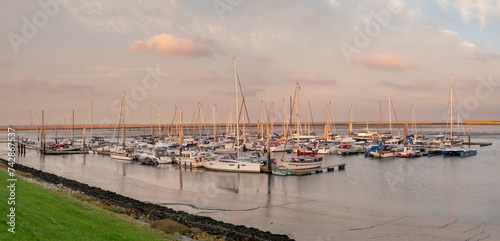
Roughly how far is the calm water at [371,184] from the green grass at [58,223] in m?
15.1

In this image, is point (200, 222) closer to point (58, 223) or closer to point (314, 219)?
point (314, 219)

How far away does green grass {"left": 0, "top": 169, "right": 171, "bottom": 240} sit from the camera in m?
14.4

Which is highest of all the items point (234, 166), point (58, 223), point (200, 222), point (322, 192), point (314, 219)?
point (58, 223)

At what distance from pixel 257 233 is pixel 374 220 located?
33.8 ft

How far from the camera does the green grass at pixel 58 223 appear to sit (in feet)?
47.1

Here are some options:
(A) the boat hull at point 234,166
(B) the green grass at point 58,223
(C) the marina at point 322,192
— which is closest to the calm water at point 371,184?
(C) the marina at point 322,192

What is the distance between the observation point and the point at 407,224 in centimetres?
2839

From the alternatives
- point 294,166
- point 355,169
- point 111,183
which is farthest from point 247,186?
point 355,169

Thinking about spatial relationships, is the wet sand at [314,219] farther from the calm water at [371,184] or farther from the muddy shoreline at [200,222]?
the muddy shoreline at [200,222]

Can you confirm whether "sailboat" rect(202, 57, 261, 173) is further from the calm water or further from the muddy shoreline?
the muddy shoreline

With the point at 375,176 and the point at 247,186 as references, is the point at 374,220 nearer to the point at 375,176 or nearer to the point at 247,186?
the point at 247,186

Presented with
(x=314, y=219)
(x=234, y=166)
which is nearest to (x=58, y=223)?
(x=314, y=219)

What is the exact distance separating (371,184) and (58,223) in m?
38.5

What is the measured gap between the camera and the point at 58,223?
16.8 m
